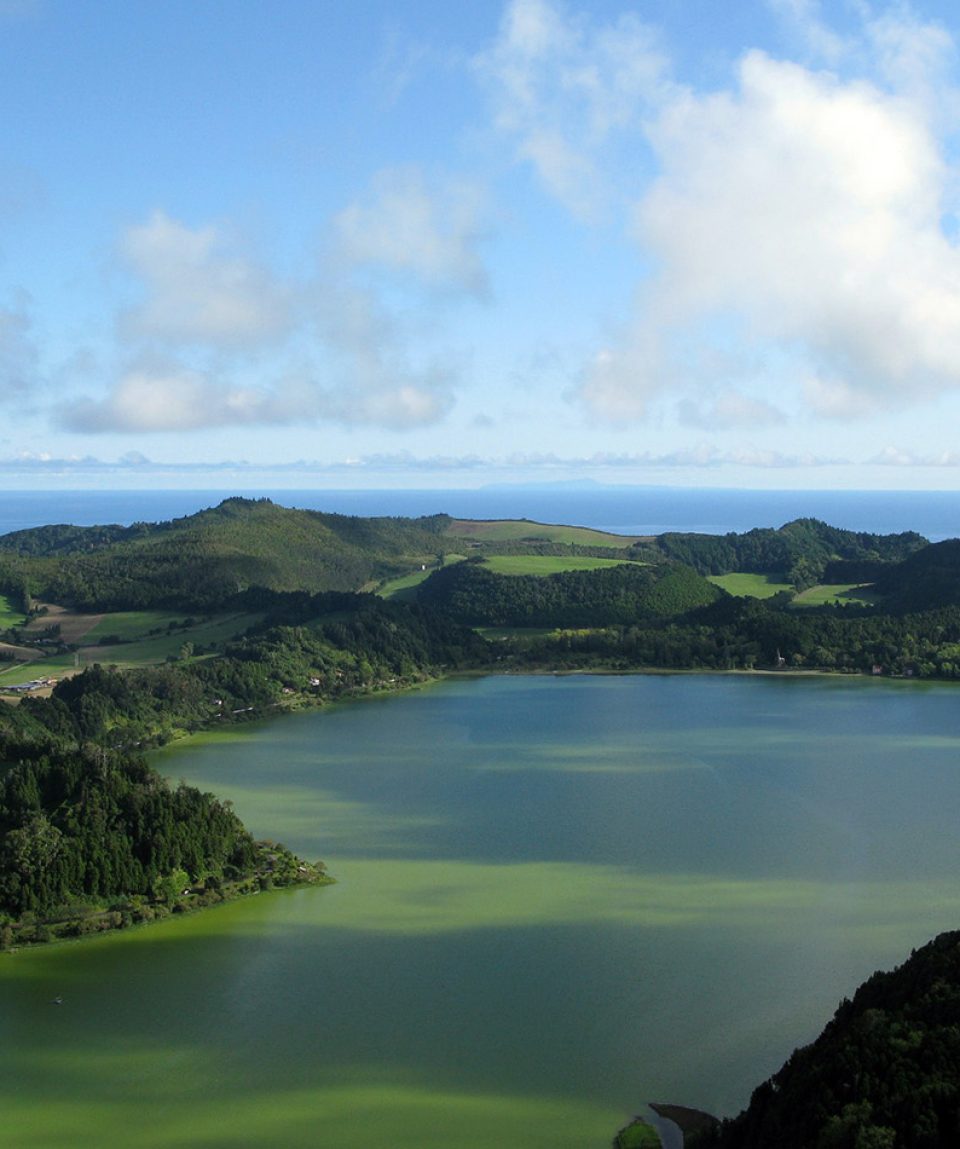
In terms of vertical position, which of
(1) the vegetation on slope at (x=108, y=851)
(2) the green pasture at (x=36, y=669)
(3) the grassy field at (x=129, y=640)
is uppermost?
(3) the grassy field at (x=129, y=640)

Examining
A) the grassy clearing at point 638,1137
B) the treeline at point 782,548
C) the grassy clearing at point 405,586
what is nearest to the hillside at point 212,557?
the grassy clearing at point 405,586

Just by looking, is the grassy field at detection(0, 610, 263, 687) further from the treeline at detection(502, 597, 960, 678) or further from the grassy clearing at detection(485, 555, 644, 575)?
the grassy clearing at detection(485, 555, 644, 575)

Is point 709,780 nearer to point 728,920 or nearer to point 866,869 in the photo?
point 866,869

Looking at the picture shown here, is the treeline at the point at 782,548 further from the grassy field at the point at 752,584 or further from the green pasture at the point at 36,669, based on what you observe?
the green pasture at the point at 36,669

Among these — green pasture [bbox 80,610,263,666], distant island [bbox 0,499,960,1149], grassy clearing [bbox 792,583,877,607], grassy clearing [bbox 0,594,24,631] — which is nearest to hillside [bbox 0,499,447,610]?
distant island [bbox 0,499,960,1149]

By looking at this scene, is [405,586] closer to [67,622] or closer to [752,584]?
[752,584]

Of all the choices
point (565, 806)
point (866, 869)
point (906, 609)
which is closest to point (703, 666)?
point (906, 609)
